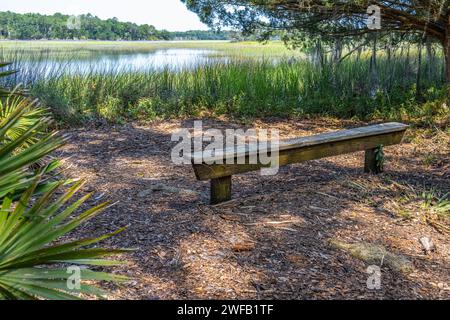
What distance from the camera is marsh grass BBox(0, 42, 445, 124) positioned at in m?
7.71

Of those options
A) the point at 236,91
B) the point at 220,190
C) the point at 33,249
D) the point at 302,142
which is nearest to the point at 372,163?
the point at 302,142

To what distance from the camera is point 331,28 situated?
25.5 feet

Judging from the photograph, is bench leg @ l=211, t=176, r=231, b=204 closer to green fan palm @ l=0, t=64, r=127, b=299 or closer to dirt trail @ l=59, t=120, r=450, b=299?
dirt trail @ l=59, t=120, r=450, b=299

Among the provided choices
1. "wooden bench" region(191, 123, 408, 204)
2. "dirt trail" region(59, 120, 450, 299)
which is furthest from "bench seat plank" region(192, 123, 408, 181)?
"dirt trail" region(59, 120, 450, 299)

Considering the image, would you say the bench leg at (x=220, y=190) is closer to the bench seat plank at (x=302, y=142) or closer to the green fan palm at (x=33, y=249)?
the bench seat plank at (x=302, y=142)

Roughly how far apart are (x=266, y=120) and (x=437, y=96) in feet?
8.22

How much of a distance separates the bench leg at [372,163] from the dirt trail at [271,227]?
11cm

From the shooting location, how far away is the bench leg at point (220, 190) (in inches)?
150

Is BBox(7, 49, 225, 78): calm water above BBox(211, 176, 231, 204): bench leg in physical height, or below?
above

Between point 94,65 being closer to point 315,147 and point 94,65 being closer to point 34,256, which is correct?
point 315,147

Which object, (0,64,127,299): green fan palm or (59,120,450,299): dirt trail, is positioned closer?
(0,64,127,299): green fan palm

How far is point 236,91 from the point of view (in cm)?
859

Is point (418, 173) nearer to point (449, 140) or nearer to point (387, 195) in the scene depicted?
point (387, 195)

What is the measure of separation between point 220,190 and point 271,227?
577 mm
